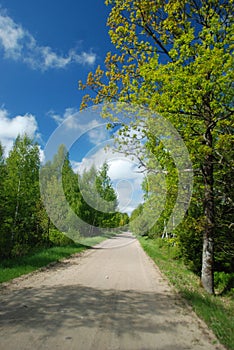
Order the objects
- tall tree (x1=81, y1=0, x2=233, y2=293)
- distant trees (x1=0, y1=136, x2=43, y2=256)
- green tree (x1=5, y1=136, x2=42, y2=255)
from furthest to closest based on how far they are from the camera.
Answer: green tree (x1=5, y1=136, x2=42, y2=255), distant trees (x1=0, y1=136, x2=43, y2=256), tall tree (x1=81, y1=0, x2=233, y2=293)

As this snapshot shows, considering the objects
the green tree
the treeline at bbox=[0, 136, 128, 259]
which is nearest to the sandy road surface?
the treeline at bbox=[0, 136, 128, 259]

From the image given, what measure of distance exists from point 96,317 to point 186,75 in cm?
649

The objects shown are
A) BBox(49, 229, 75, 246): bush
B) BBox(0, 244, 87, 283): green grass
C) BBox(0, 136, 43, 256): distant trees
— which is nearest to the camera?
BBox(0, 244, 87, 283): green grass

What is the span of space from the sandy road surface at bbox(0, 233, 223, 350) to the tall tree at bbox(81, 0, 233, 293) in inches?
122

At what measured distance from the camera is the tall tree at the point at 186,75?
7.68m

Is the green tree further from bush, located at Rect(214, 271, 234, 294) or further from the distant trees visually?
bush, located at Rect(214, 271, 234, 294)

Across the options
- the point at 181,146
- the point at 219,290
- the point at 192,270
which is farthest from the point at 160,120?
the point at 192,270

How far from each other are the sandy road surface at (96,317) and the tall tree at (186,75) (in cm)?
309

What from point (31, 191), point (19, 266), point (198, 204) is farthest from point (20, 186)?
point (198, 204)

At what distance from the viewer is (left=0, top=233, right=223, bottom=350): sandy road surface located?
171 inches

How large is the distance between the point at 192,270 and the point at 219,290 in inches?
137

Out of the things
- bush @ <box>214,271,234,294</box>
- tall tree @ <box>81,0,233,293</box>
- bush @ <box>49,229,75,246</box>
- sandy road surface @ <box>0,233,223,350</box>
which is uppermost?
tall tree @ <box>81,0,233,293</box>

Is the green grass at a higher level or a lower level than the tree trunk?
lower

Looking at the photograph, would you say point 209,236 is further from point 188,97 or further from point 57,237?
point 57,237
